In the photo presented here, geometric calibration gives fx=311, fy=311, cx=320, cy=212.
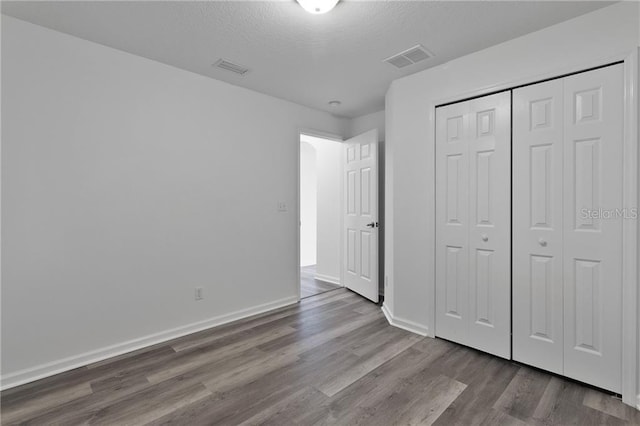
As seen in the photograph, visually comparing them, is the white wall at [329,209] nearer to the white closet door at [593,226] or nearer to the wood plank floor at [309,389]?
the wood plank floor at [309,389]

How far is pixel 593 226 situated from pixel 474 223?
76 centimetres

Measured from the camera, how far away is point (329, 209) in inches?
194

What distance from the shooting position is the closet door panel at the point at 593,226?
1.98m

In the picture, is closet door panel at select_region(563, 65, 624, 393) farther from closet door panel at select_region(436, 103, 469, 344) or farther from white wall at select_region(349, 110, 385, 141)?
white wall at select_region(349, 110, 385, 141)

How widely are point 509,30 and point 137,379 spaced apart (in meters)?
3.68

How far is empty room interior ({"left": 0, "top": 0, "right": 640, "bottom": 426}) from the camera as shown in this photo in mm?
1969

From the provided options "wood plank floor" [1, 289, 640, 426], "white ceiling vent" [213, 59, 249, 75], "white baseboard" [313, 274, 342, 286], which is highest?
"white ceiling vent" [213, 59, 249, 75]

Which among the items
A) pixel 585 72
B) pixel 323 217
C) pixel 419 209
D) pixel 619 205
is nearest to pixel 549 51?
pixel 585 72

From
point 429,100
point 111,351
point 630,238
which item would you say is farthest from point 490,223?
point 111,351

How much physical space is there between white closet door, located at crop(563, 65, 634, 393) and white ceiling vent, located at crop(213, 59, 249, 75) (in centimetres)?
259

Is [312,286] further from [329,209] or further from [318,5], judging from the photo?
[318,5]

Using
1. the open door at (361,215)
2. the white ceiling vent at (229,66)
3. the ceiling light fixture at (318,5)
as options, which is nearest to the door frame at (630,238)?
the ceiling light fixture at (318,5)

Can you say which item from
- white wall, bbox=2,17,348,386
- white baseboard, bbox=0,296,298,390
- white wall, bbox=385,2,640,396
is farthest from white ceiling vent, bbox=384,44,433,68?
white baseboard, bbox=0,296,298,390

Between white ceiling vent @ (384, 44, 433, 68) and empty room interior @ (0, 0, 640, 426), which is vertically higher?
white ceiling vent @ (384, 44, 433, 68)
